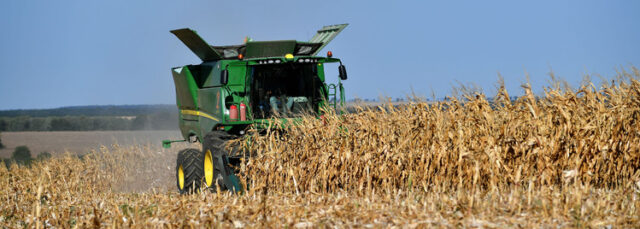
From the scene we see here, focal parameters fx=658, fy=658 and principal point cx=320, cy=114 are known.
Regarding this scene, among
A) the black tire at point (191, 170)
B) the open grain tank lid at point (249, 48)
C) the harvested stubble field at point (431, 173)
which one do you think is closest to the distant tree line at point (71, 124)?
the open grain tank lid at point (249, 48)

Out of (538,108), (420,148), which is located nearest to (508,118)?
(538,108)

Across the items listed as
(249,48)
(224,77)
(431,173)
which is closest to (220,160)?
(224,77)

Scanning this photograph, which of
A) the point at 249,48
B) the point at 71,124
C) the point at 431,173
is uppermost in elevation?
the point at 71,124

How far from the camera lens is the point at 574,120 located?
790 cm

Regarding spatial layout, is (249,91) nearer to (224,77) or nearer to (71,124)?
(224,77)

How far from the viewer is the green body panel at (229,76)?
9.98 m

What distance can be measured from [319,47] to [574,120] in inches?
194

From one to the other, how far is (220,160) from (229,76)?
1837mm

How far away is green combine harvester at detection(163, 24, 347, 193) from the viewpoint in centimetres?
987

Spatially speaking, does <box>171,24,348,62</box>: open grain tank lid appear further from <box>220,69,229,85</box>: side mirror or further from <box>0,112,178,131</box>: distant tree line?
<box>0,112,178,131</box>: distant tree line

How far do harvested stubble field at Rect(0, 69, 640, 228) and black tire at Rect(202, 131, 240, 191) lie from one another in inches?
22.6

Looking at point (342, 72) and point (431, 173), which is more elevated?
point (342, 72)

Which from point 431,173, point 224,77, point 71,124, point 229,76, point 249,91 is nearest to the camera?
point 431,173

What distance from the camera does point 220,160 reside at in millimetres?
8969
